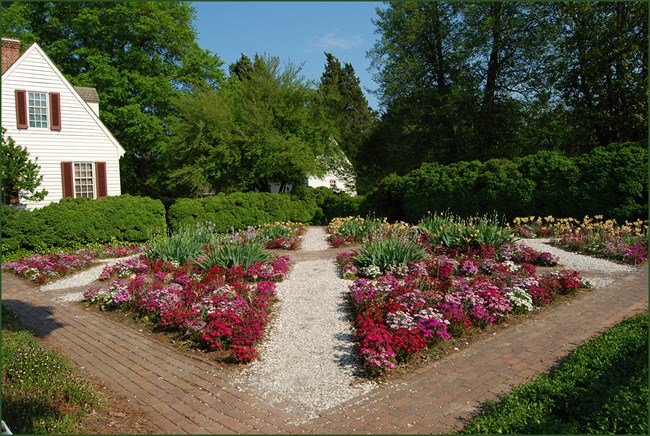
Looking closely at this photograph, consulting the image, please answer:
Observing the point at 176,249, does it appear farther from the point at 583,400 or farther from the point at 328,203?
the point at 328,203

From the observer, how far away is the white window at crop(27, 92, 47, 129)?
1825 cm

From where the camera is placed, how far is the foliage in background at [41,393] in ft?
12.9

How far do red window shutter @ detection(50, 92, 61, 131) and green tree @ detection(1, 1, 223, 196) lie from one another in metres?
6.55

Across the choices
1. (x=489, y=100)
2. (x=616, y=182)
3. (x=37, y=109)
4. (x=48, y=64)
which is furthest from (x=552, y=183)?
(x=48, y=64)

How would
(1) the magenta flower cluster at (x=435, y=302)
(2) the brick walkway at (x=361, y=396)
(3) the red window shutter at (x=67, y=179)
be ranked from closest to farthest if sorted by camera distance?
(2) the brick walkway at (x=361, y=396)
(1) the magenta flower cluster at (x=435, y=302)
(3) the red window shutter at (x=67, y=179)

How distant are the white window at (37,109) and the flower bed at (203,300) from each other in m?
11.6

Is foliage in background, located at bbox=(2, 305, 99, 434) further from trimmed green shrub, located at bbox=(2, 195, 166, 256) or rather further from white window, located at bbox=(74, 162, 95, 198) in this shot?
white window, located at bbox=(74, 162, 95, 198)

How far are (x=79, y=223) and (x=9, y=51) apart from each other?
372 inches

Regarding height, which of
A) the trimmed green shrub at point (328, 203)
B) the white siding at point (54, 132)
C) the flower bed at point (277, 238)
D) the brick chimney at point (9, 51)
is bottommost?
the flower bed at point (277, 238)

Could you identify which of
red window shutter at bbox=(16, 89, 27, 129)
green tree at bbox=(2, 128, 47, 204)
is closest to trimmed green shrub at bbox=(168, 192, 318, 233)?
green tree at bbox=(2, 128, 47, 204)

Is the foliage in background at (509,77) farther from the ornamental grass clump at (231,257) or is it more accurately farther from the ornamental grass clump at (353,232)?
the ornamental grass clump at (231,257)

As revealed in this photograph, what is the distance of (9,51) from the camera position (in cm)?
1873

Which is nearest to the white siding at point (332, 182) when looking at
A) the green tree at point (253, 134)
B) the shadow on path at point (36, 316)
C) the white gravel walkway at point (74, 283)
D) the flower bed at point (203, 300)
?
the green tree at point (253, 134)

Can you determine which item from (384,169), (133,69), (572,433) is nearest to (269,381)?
(572,433)
